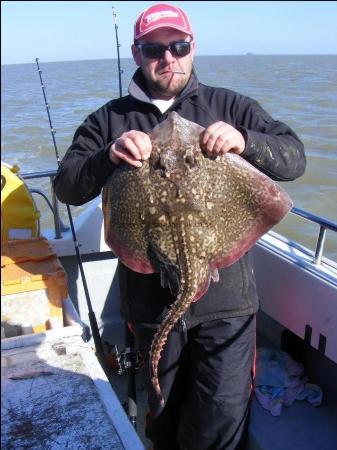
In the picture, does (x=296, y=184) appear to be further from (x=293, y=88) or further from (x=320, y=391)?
(x=293, y=88)

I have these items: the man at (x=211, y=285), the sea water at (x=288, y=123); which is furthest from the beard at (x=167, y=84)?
the sea water at (x=288, y=123)

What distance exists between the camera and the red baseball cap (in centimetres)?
246

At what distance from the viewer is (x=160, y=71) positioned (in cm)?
254

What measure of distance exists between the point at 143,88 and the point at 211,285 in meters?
1.20

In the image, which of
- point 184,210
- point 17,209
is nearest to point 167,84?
point 184,210

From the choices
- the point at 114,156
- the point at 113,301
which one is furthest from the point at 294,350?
the point at 114,156

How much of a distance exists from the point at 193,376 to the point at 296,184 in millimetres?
7523

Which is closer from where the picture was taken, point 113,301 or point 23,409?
point 23,409

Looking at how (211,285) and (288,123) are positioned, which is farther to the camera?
(288,123)

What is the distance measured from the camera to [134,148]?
199cm

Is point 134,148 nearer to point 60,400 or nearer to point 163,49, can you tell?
point 163,49

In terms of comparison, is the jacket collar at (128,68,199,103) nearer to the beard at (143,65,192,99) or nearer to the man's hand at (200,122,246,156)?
the beard at (143,65,192,99)

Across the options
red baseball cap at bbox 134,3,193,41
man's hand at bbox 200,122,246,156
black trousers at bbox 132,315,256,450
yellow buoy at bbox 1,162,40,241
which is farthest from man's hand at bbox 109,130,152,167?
yellow buoy at bbox 1,162,40,241

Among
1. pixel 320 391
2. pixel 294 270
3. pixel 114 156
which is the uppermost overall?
pixel 114 156
